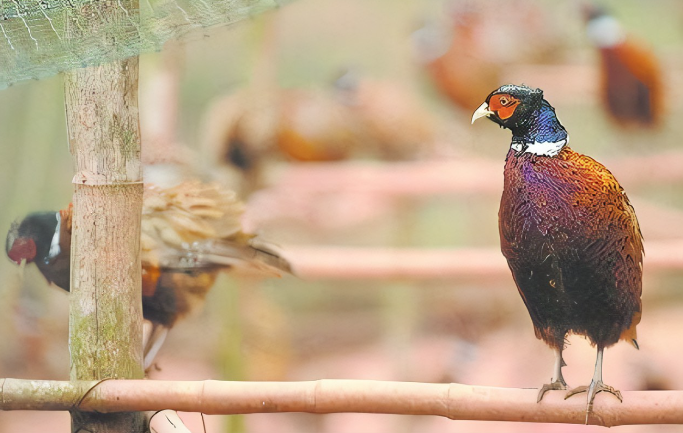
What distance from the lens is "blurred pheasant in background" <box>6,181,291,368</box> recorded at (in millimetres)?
1306

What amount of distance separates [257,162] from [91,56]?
1.28 meters

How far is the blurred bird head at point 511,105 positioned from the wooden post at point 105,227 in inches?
17.8

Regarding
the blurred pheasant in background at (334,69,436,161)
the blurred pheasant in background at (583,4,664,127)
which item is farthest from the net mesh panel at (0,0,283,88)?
the blurred pheasant in background at (583,4,664,127)

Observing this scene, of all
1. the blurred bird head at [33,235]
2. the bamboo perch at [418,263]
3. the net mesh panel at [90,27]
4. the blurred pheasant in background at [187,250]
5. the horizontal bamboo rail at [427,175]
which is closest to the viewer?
the net mesh panel at [90,27]

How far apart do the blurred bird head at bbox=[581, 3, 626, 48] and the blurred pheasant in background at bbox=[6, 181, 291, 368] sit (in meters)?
→ 1.63

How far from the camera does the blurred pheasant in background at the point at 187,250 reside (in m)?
1.31

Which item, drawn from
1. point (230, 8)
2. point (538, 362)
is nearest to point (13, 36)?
point (230, 8)

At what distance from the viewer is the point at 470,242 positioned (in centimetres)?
310

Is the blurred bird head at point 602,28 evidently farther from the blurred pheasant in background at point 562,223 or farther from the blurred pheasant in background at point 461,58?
the blurred pheasant in background at point 562,223

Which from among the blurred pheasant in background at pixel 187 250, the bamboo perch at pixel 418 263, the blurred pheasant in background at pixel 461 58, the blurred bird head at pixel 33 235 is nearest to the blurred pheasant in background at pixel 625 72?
the blurred pheasant in background at pixel 461 58

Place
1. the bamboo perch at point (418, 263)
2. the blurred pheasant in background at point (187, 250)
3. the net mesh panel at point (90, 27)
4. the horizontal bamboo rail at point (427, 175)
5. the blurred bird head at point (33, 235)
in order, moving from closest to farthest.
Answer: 1. the net mesh panel at point (90, 27)
2. the blurred bird head at point (33, 235)
3. the blurred pheasant in background at point (187, 250)
4. the bamboo perch at point (418, 263)
5. the horizontal bamboo rail at point (427, 175)

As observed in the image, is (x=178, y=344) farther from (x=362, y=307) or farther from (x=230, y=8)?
(x=230, y=8)

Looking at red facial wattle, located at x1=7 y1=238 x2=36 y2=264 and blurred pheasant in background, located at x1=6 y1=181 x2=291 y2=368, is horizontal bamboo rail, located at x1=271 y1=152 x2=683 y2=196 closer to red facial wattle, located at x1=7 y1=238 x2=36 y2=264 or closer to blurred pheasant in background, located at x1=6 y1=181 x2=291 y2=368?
blurred pheasant in background, located at x1=6 y1=181 x2=291 y2=368

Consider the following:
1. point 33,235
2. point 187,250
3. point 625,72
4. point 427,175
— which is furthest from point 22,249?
point 625,72
